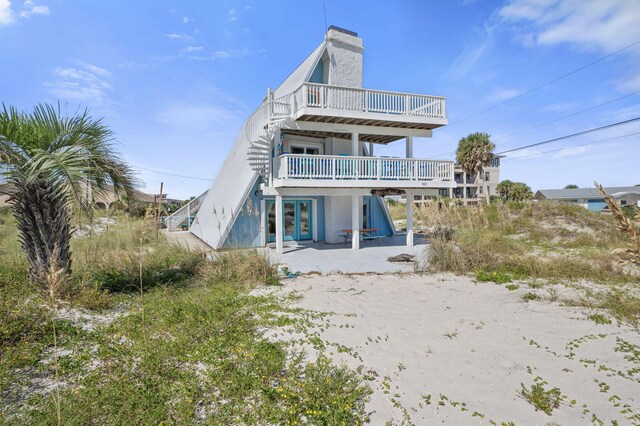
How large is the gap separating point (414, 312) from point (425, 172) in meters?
9.08

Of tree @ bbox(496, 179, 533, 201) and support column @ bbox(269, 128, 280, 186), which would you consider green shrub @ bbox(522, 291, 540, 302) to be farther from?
tree @ bbox(496, 179, 533, 201)

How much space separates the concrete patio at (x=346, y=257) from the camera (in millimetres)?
9297

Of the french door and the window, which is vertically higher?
the window

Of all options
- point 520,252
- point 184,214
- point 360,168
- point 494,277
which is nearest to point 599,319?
point 494,277

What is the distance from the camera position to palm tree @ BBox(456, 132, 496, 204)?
1357 inches

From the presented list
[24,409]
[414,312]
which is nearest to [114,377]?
[24,409]

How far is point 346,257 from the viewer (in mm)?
11258

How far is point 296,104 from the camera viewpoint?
12.4 metres

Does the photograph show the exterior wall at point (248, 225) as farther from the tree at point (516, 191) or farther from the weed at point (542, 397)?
the tree at point (516, 191)

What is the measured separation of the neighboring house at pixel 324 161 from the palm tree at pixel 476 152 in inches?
902

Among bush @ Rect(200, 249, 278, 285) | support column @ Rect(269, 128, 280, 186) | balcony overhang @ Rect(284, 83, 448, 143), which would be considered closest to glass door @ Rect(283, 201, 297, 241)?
support column @ Rect(269, 128, 280, 186)

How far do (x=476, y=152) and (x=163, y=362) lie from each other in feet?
123

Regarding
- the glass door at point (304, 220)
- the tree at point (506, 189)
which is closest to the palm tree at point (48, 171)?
the glass door at point (304, 220)

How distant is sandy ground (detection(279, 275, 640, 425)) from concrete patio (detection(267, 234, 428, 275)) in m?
2.60
